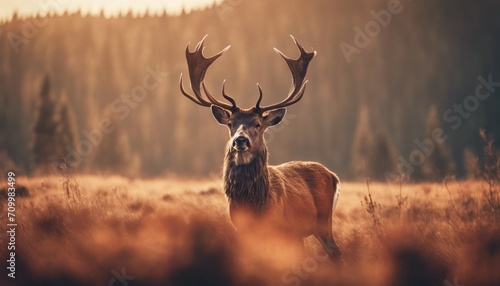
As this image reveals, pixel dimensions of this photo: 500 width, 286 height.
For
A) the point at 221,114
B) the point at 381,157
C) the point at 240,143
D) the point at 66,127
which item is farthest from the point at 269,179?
the point at 381,157

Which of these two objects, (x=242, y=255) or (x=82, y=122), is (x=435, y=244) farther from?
(x=82, y=122)

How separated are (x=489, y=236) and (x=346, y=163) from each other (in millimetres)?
117474

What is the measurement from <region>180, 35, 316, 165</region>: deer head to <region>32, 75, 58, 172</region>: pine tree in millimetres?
29083

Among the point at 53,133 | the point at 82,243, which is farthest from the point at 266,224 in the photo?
the point at 53,133

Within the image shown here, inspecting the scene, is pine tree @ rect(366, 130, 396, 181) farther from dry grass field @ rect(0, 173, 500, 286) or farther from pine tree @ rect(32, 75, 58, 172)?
dry grass field @ rect(0, 173, 500, 286)

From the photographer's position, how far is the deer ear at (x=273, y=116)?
7.07m

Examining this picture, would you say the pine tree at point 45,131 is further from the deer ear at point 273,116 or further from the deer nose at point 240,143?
the deer nose at point 240,143

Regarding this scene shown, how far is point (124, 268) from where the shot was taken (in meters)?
4.06

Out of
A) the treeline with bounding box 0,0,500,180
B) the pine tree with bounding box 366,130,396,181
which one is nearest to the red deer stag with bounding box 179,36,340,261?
the pine tree with bounding box 366,130,396,181

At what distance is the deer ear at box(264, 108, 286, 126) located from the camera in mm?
7074

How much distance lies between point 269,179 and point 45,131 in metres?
31.9

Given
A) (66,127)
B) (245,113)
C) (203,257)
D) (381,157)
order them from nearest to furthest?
(203,257) < (245,113) < (66,127) < (381,157)

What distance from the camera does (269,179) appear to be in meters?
6.52

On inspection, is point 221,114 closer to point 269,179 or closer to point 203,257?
point 269,179
